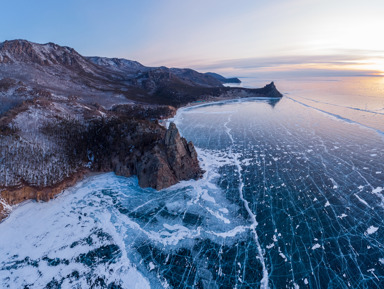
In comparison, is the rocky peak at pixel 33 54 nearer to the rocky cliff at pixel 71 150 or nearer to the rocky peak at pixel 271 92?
the rocky cliff at pixel 71 150

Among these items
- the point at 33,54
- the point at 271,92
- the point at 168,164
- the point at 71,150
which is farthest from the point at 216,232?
the point at 271,92

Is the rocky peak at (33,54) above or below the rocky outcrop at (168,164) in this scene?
above

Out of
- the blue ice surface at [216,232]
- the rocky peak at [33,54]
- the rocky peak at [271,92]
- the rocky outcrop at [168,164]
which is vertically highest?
the rocky peak at [33,54]

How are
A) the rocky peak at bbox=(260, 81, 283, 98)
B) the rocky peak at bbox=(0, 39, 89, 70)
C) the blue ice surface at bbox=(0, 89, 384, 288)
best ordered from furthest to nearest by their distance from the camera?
1. the rocky peak at bbox=(260, 81, 283, 98)
2. the rocky peak at bbox=(0, 39, 89, 70)
3. the blue ice surface at bbox=(0, 89, 384, 288)

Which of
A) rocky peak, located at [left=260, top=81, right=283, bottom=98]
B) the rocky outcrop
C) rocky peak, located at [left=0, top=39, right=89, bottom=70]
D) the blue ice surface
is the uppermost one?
rocky peak, located at [left=0, top=39, right=89, bottom=70]

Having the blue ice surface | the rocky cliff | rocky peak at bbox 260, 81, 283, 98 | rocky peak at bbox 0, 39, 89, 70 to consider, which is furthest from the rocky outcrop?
rocky peak at bbox 260, 81, 283, 98

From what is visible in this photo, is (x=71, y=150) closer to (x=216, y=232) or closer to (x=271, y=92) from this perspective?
(x=216, y=232)

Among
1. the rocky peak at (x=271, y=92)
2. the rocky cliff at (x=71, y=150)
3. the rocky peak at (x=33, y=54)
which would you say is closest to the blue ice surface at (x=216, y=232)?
the rocky cliff at (x=71, y=150)

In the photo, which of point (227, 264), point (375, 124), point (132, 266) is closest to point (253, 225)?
point (227, 264)

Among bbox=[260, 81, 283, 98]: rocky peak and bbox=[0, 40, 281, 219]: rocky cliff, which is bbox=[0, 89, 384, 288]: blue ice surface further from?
bbox=[260, 81, 283, 98]: rocky peak

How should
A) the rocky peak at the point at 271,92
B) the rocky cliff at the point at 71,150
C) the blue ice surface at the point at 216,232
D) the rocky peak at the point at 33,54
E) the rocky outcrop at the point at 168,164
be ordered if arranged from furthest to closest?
1. the rocky peak at the point at 271,92
2. the rocky peak at the point at 33,54
3. the rocky outcrop at the point at 168,164
4. the rocky cliff at the point at 71,150
5. the blue ice surface at the point at 216,232
